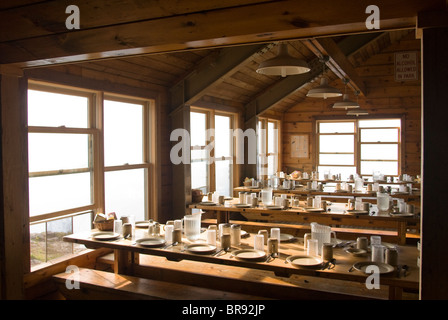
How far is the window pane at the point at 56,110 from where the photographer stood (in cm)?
332

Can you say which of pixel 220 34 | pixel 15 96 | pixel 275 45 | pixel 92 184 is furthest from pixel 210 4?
pixel 275 45

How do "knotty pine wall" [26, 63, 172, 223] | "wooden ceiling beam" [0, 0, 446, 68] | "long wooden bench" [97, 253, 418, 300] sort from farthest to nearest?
1. "knotty pine wall" [26, 63, 172, 223]
2. "long wooden bench" [97, 253, 418, 300]
3. "wooden ceiling beam" [0, 0, 446, 68]

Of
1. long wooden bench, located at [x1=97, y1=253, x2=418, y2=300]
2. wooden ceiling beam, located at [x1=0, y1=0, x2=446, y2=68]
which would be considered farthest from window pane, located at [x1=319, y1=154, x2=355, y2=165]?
wooden ceiling beam, located at [x1=0, y1=0, x2=446, y2=68]

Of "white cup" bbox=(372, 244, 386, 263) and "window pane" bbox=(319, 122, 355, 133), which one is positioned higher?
"window pane" bbox=(319, 122, 355, 133)

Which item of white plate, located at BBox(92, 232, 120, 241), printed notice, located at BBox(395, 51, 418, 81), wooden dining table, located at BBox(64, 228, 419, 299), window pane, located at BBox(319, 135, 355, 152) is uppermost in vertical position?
printed notice, located at BBox(395, 51, 418, 81)

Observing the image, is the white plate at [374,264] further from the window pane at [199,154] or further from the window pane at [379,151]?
the window pane at [379,151]

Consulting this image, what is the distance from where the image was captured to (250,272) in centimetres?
355

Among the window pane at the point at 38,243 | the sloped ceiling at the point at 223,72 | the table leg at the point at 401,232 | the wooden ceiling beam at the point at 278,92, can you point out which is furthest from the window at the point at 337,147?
the window pane at the point at 38,243

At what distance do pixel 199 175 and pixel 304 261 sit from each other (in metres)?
3.41

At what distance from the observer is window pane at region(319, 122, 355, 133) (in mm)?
9617

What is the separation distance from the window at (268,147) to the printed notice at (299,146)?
1.69 feet

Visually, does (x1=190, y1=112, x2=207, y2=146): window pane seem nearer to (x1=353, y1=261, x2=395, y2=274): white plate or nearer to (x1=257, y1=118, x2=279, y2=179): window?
(x1=257, y1=118, x2=279, y2=179): window

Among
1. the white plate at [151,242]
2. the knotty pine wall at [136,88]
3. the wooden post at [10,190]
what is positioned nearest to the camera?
the wooden post at [10,190]

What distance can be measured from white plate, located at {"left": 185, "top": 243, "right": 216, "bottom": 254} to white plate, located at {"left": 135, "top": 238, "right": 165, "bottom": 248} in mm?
251
